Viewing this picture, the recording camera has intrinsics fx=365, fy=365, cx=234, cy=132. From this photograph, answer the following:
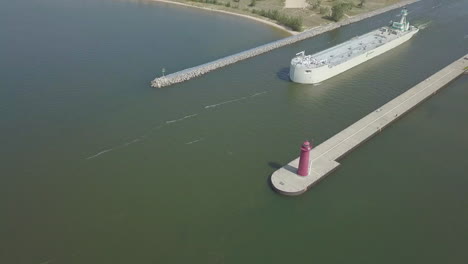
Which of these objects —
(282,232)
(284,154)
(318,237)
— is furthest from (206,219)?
(284,154)

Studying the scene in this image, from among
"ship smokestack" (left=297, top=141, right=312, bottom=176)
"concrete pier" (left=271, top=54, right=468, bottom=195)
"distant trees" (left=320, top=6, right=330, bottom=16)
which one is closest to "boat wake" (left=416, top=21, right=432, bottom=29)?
"distant trees" (left=320, top=6, right=330, bottom=16)

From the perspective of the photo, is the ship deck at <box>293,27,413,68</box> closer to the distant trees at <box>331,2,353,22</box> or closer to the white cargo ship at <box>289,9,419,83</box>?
the white cargo ship at <box>289,9,419,83</box>

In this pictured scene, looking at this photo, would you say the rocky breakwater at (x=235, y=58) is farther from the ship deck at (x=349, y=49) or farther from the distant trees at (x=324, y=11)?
the ship deck at (x=349, y=49)

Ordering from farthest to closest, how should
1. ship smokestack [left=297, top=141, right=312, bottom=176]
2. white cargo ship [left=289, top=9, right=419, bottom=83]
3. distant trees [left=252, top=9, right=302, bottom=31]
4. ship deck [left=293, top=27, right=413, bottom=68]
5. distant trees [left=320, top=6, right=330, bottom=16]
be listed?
distant trees [left=320, top=6, right=330, bottom=16] → distant trees [left=252, top=9, right=302, bottom=31] → ship deck [left=293, top=27, right=413, bottom=68] → white cargo ship [left=289, top=9, right=419, bottom=83] → ship smokestack [left=297, top=141, right=312, bottom=176]

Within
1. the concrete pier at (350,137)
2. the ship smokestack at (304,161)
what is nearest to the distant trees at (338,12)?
the concrete pier at (350,137)

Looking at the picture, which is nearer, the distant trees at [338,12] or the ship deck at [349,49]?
the ship deck at [349,49]

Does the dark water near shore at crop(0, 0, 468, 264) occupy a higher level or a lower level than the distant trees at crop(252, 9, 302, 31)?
lower

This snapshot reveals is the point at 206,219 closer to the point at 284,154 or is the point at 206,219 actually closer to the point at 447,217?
the point at 284,154

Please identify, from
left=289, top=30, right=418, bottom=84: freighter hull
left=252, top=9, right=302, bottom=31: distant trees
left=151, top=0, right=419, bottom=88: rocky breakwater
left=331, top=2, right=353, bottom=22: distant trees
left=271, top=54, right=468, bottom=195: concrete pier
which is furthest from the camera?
left=331, top=2, right=353, bottom=22: distant trees
